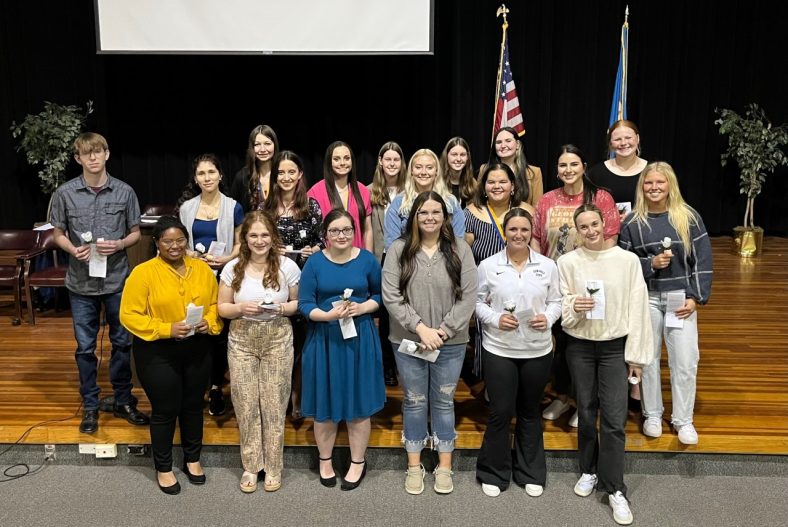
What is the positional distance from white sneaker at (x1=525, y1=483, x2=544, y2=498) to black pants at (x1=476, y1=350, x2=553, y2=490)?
3cm

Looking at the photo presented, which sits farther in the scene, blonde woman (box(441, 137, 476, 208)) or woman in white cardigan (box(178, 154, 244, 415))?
blonde woman (box(441, 137, 476, 208))

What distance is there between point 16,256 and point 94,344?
270 cm

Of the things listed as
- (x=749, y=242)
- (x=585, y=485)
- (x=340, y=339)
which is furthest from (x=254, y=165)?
(x=749, y=242)

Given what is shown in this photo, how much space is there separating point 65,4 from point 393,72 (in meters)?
4.14

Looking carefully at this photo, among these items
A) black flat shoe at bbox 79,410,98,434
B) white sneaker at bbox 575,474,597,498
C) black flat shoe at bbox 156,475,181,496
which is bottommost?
black flat shoe at bbox 156,475,181,496

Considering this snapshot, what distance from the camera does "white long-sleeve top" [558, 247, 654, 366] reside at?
3305 mm

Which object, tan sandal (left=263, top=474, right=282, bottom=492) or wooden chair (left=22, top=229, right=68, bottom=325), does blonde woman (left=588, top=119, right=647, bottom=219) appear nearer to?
tan sandal (left=263, top=474, right=282, bottom=492)

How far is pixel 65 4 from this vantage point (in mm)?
8445

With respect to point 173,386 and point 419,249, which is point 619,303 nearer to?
point 419,249

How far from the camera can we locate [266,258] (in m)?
3.48

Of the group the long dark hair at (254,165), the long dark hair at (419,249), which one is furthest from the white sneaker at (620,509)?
the long dark hair at (254,165)

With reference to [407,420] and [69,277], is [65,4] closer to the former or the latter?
[69,277]

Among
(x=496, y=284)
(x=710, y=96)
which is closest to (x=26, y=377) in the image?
(x=496, y=284)

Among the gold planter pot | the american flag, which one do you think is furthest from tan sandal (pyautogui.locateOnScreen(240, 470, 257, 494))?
the gold planter pot
